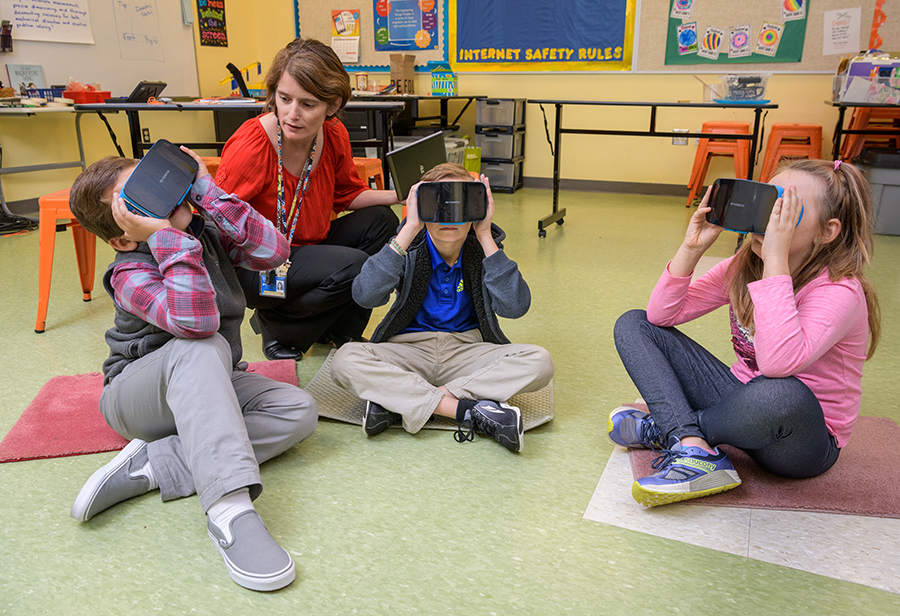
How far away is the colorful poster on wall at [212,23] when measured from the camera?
5008mm

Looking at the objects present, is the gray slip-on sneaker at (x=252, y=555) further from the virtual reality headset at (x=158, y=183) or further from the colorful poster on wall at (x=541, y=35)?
the colorful poster on wall at (x=541, y=35)

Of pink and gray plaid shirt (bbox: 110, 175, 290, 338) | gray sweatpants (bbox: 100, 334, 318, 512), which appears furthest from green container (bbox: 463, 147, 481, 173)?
pink and gray plaid shirt (bbox: 110, 175, 290, 338)

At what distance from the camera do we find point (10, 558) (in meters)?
1.04

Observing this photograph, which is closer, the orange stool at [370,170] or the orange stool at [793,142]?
the orange stool at [370,170]

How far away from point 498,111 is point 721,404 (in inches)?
158

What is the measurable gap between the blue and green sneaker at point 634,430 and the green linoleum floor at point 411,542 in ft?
0.14

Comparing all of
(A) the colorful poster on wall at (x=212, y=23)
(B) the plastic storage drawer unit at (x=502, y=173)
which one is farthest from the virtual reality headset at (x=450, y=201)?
(A) the colorful poster on wall at (x=212, y=23)

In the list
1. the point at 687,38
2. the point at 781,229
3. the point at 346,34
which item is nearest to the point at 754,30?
the point at 687,38

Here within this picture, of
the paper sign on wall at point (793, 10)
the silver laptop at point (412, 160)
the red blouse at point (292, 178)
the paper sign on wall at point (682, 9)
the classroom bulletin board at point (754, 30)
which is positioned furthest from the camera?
the paper sign on wall at point (682, 9)

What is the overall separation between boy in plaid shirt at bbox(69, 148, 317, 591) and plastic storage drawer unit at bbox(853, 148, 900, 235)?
11.3ft

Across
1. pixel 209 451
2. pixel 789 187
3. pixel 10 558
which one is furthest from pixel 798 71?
pixel 10 558

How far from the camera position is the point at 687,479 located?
114 cm

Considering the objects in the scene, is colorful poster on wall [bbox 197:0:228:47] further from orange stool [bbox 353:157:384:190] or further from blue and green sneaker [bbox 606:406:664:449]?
blue and green sneaker [bbox 606:406:664:449]

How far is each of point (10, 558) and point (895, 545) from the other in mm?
1440
